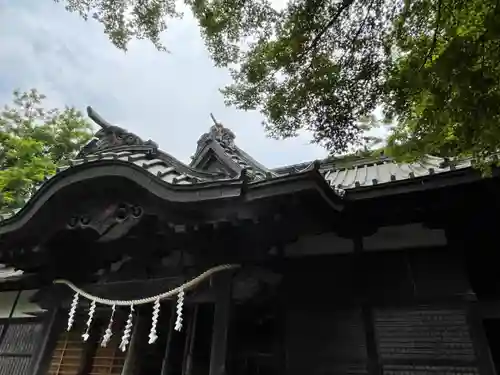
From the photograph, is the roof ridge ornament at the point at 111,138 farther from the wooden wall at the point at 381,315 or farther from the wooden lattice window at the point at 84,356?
the wooden wall at the point at 381,315

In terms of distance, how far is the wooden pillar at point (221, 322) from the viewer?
170 inches

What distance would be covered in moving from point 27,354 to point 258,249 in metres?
4.90

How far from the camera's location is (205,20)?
542cm

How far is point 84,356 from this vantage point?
5664mm

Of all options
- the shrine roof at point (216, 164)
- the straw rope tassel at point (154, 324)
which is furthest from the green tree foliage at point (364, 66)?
the straw rope tassel at point (154, 324)

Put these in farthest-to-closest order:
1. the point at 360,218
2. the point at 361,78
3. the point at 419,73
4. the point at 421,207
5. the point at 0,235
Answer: the point at 0,235
the point at 361,78
the point at 360,218
the point at 421,207
the point at 419,73

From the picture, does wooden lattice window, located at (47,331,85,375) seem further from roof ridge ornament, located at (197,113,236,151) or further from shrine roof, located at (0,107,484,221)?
roof ridge ornament, located at (197,113,236,151)

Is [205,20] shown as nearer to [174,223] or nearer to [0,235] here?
[174,223]

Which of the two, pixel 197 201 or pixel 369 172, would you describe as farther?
pixel 369 172

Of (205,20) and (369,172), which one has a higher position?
(205,20)

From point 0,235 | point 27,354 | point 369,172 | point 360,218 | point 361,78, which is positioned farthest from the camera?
point 369,172

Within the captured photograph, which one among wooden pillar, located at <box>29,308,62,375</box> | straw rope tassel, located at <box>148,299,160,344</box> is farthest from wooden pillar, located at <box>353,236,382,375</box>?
wooden pillar, located at <box>29,308,62,375</box>

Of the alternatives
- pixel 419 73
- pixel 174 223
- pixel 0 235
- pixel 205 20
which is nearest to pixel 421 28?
pixel 419 73

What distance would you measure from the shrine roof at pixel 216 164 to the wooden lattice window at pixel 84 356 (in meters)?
2.44
